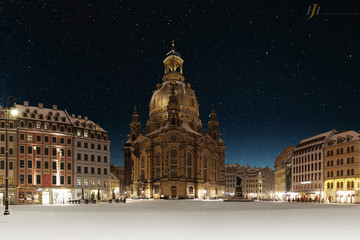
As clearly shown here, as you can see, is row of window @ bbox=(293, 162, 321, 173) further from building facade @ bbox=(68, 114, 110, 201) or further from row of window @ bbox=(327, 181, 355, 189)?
building facade @ bbox=(68, 114, 110, 201)

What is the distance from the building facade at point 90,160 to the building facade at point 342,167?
51.4 metres

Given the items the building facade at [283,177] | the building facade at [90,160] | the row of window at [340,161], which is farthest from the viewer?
the building facade at [283,177]

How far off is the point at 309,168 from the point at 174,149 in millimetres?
39311

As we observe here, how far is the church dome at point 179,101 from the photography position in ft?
435

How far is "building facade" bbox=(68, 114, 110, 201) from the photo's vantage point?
8516cm

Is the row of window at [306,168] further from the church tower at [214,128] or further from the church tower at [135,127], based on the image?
the church tower at [135,127]

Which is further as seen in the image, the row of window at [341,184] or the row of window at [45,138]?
the row of window at [341,184]

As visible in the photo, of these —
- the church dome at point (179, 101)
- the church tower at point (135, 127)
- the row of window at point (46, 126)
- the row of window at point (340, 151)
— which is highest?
the church dome at point (179, 101)

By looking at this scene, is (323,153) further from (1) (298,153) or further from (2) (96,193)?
(2) (96,193)

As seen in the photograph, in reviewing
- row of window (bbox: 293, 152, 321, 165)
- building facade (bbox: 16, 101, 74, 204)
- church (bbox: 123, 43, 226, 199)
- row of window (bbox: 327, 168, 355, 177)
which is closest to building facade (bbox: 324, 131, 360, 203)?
row of window (bbox: 327, 168, 355, 177)

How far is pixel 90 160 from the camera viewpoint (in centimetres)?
8812

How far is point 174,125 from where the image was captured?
119 meters

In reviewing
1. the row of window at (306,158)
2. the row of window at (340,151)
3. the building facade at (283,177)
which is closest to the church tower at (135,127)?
the building facade at (283,177)

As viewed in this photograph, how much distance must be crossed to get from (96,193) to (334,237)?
7752 centimetres
